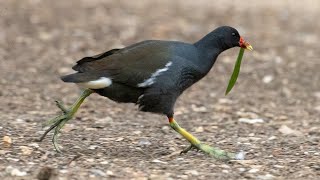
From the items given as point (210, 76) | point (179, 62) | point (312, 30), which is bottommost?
point (179, 62)

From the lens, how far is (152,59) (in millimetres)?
5371

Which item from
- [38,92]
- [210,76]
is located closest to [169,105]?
[38,92]

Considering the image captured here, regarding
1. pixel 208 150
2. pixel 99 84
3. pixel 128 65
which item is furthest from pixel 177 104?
pixel 99 84

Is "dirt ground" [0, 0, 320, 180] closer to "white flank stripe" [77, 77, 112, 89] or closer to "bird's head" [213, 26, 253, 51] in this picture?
"white flank stripe" [77, 77, 112, 89]

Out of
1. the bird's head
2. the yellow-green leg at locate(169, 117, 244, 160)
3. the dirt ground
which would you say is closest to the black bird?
the yellow-green leg at locate(169, 117, 244, 160)

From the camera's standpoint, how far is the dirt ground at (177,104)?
5.25 m

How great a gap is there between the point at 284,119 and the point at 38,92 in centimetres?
265

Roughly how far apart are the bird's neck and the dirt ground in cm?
72

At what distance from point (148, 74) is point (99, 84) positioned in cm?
36

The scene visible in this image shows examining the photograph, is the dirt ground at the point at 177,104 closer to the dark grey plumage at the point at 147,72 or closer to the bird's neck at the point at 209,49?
the dark grey plumage at the point at 147,72

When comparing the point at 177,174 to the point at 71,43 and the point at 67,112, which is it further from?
the point at 71,43

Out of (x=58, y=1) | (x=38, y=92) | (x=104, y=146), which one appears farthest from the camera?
(x=58, y=1)

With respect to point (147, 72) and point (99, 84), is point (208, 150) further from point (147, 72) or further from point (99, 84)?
point (99, 84)

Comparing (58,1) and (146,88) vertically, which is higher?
(58,1)
